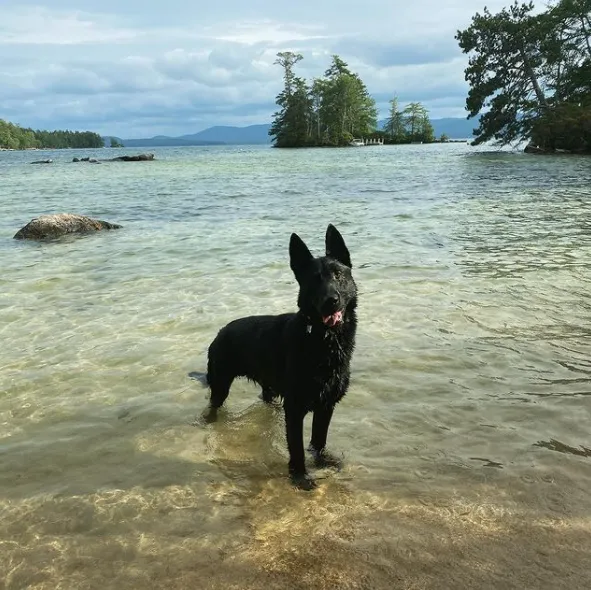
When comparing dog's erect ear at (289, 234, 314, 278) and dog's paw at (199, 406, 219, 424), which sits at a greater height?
dog's erect ear at (289, 234, 314, 278)

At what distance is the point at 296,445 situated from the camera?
4742mm

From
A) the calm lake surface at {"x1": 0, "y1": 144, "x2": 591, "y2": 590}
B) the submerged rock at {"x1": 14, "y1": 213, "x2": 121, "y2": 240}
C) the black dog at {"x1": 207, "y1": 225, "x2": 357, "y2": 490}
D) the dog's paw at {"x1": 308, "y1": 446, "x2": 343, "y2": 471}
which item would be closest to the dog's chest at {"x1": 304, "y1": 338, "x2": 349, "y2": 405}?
the black dog at {"x1": 207, "y1": 225, "x2": 357, "y2": 490}

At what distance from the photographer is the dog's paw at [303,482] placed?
458 centimetres

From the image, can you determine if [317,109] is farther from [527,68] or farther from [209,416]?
[209,416]

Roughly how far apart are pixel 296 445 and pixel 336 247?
1.76 meters

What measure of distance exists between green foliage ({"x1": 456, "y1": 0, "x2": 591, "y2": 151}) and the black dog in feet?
196

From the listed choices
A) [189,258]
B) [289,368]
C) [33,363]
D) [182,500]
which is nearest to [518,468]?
[289,368]

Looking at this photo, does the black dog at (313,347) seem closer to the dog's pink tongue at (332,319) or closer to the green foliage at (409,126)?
the dog's pink tongue at (332,319)

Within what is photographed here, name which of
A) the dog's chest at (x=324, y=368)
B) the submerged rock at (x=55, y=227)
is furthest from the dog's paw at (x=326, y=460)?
the submerged rock at (x=55, y=227)

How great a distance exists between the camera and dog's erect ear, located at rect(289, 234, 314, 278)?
4762mm

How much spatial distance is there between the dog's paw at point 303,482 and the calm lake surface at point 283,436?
0.08 metres

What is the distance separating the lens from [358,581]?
135 inches

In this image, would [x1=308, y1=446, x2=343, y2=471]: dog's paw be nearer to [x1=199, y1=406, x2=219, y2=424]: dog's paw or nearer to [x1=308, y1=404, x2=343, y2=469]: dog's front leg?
[x1=308, y1=404, x2=343, y2=469]: dog's front leg

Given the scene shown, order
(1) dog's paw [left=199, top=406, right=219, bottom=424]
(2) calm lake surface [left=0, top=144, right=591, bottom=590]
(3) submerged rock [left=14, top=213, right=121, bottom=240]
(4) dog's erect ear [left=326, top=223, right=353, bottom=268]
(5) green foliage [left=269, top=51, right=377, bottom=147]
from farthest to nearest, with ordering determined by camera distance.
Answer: (5) green foliage [left=269, top=51, right=377, bottom=147]
(3) submerged rock [left=14, top=213, right=121, bottom=240]
(1) dog's paw [left=199, top=406, right=219, bottom=424]
(4) dog's erect ear [left=326, top=223, right=353, bottom=268]
(2) calm lake surface [left=0, top=144, right=591, bottom=590]
